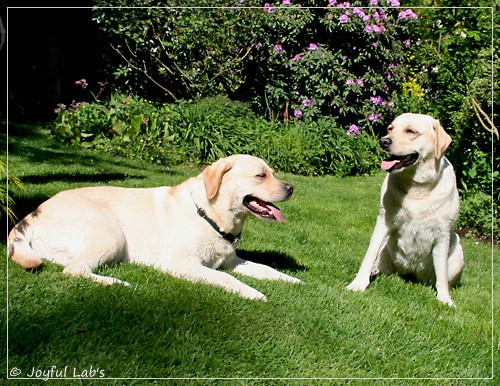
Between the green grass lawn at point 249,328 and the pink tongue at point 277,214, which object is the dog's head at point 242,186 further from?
the green grass lawn at point 249,328

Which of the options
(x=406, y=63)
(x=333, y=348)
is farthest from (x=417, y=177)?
(x=406, y=63)

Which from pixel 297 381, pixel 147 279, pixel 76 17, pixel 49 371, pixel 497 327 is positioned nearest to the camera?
pixel 49 371

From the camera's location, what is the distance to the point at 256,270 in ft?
14.9

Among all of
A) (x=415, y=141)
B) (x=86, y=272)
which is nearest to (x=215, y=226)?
(x=86, y=272)

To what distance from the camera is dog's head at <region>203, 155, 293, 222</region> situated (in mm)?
4258

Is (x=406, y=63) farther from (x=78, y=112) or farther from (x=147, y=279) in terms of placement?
(x=147, y=279)

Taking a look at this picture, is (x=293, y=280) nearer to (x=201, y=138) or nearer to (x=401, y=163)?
(x=401, y=163)

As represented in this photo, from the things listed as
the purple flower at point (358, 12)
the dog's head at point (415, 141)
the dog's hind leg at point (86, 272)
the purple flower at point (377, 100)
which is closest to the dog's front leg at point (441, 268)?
the dog's head at point (415, 141)

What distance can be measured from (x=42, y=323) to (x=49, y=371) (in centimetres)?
46

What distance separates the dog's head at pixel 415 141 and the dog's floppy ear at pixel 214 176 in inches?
47.2

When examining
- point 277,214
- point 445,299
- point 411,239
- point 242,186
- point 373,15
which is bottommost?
point 445,299

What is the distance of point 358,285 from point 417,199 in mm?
814

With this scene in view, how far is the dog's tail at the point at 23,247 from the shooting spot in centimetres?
373

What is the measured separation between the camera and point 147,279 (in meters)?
3.97
